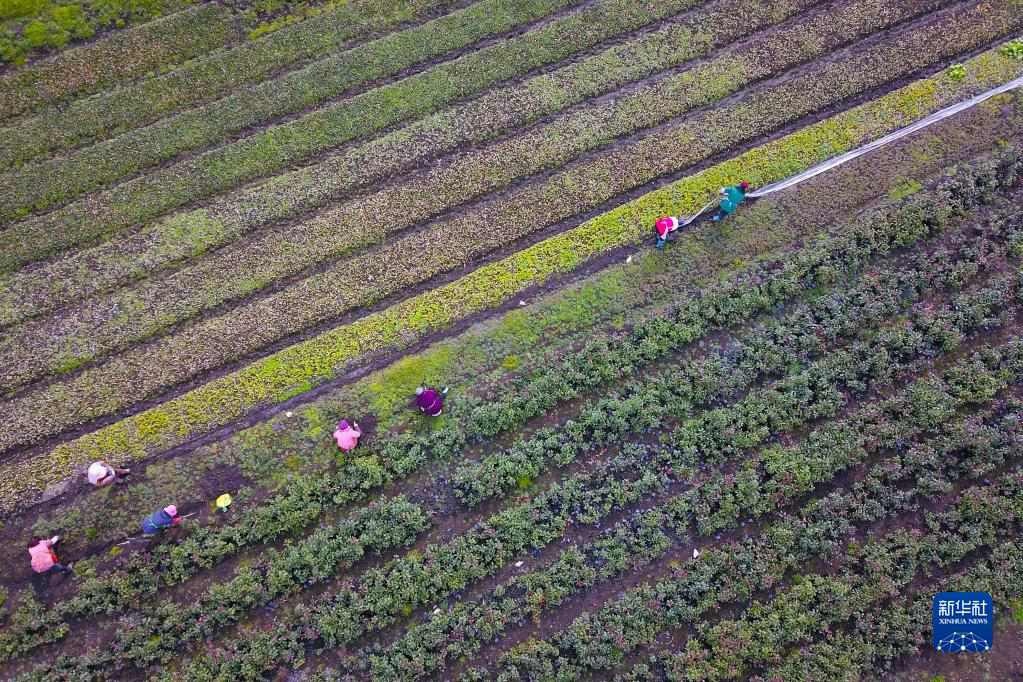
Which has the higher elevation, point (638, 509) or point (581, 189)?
point (581, 189)

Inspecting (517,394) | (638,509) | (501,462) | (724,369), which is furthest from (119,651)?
(724,369)

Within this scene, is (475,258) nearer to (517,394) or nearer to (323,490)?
(517,394)

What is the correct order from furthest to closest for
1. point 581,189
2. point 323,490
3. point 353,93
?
point 353,93 < point 581,189 < point 323,490

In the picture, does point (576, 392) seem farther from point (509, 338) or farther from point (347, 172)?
point (347, 172)

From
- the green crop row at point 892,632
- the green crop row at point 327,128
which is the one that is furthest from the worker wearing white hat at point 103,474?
the green crop row at point 892,632

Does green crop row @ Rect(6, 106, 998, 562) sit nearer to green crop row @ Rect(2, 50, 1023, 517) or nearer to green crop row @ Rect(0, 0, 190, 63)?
green crop row @ Rect(2, 50, 1023, 517)
